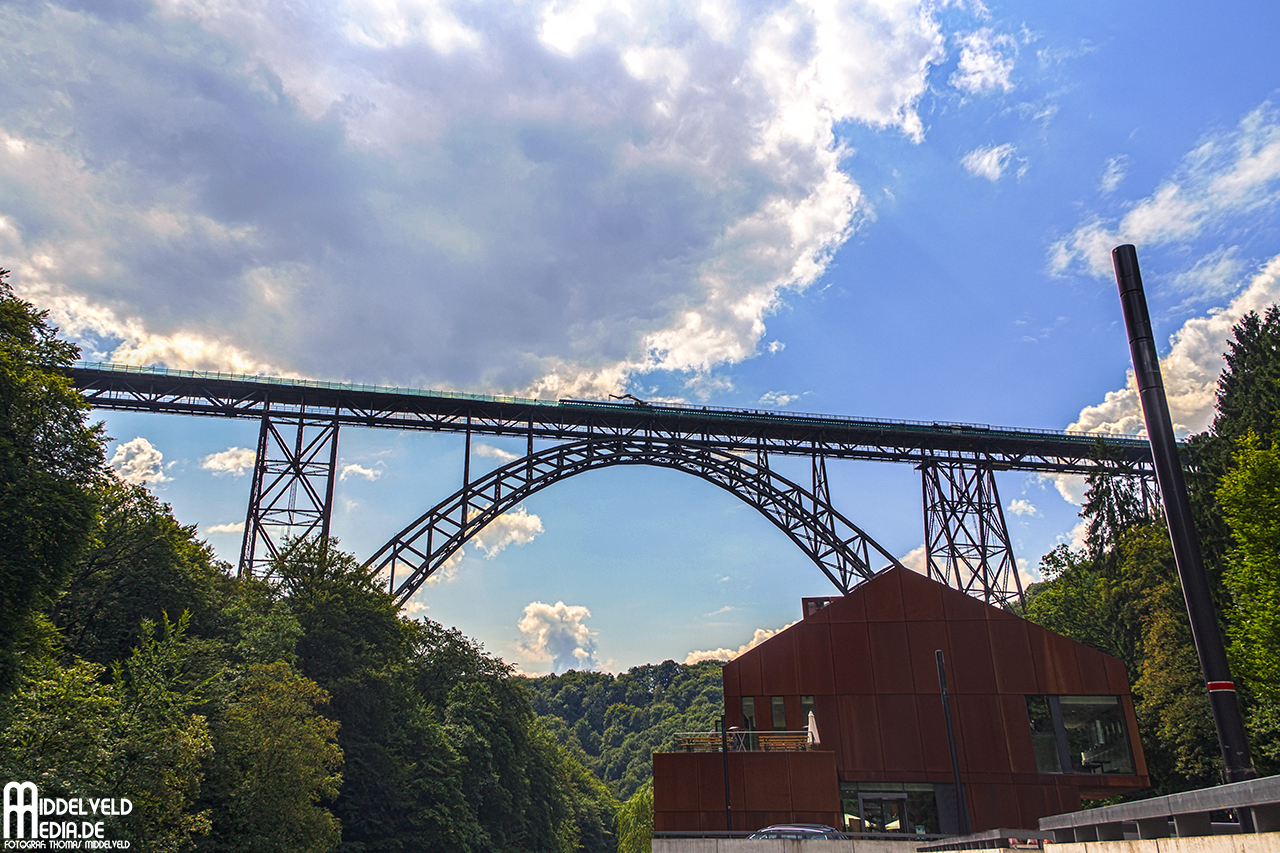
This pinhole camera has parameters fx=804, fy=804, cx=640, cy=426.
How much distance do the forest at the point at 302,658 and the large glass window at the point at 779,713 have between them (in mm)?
14035

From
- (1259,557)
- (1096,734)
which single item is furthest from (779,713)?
(1259,557)

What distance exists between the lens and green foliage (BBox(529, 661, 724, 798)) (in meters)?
143

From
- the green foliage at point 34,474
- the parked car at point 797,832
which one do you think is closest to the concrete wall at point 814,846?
the parked car at point 797,832

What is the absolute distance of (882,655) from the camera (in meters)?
26.9

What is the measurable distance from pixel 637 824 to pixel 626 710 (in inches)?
4344

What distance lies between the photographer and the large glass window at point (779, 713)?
27.2 metres

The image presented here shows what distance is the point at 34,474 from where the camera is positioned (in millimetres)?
18594

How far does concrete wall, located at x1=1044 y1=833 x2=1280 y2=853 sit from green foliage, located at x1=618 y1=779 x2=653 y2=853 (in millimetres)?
57496

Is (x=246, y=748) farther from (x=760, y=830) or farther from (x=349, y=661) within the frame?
(x=760, y=830)

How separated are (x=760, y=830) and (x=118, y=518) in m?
24.3

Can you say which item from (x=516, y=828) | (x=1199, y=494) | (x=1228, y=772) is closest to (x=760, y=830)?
(x=1228, y=772)

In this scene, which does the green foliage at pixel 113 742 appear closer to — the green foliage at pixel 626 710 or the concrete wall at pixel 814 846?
the concrete wall at pixel 814 846

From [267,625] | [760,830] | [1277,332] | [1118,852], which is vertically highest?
[1277,332]

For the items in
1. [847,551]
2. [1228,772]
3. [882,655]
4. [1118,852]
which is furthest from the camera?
[847,551]
